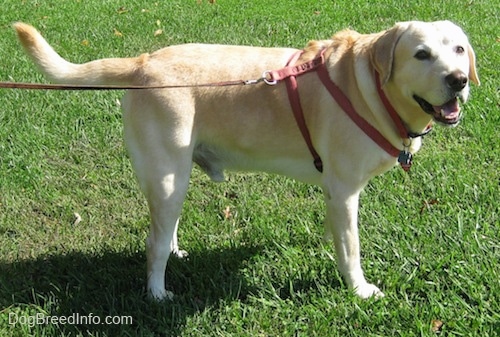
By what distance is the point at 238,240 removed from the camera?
160 inches

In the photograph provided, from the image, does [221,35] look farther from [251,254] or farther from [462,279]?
[462,279]

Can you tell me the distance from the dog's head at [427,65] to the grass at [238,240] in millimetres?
1056

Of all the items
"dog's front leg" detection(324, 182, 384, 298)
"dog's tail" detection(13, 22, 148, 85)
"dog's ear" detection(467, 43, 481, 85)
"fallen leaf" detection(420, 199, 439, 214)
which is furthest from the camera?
"fallen leaf" detection(420, 199, 439, 214)

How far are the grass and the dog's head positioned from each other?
1.06 meters

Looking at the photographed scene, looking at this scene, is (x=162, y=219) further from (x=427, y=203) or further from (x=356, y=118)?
(x=427, y=203)

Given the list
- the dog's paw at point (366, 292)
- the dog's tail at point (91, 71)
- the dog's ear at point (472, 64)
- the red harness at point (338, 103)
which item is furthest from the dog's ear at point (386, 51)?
the dog's tail at point (91, 71)

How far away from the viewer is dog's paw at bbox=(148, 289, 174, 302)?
353 centimetres

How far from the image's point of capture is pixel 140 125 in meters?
3.36

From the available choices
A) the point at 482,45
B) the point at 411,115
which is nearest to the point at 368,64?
the point at 411,115

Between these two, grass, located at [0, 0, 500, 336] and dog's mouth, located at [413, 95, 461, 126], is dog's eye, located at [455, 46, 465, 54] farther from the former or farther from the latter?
grass, located at [0, 0, 500, 336]

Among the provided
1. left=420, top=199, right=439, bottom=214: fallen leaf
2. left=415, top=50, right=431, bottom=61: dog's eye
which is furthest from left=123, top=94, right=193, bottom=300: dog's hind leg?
left=420, top=199, right=439, bottom=214: fallen leaf

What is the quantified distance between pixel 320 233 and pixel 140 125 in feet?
4.68

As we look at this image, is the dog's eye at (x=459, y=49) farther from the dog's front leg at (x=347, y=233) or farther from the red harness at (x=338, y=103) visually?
the dog's front leg at (x=347, y=233)

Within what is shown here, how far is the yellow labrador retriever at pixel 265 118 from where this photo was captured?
319cm
